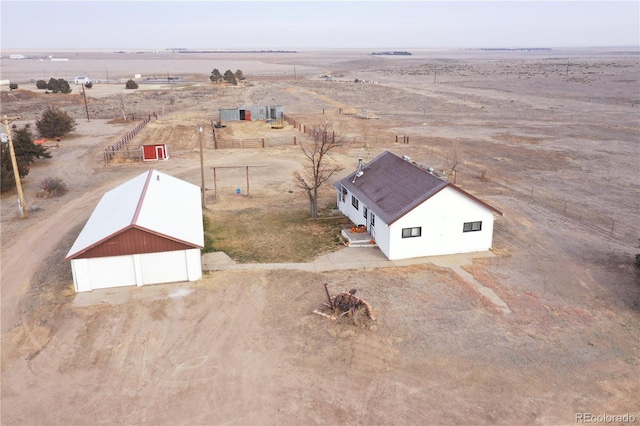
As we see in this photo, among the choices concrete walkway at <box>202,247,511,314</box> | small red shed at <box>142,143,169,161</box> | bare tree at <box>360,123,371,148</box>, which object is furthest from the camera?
bare tree at <box>360,123,371,148</box>

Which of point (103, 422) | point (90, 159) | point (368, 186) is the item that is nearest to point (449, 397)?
point (103, 422)

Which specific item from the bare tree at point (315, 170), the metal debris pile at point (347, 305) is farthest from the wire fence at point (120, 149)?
the metal debris pile at point (347, 305)

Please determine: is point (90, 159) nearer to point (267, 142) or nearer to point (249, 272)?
point (267, 142)

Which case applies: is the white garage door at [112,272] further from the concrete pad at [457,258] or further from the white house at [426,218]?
the concrete pad at [457,258]

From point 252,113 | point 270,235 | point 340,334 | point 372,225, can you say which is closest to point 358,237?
point 372,225

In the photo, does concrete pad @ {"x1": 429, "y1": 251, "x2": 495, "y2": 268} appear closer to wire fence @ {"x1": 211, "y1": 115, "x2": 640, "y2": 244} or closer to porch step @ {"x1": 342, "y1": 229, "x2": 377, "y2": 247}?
porch step @ {"x1": 342, "y1": 229, "x2": 377, "y2": 247}

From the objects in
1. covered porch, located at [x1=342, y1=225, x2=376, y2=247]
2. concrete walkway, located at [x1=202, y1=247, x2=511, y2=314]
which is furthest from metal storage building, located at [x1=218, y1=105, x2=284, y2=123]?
concrete walkway, located at [x1=202, y1=247, x2=511, y2=314]

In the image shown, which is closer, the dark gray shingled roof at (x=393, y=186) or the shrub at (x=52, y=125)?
the dark gray shingled roof at (x=393, y=186)
